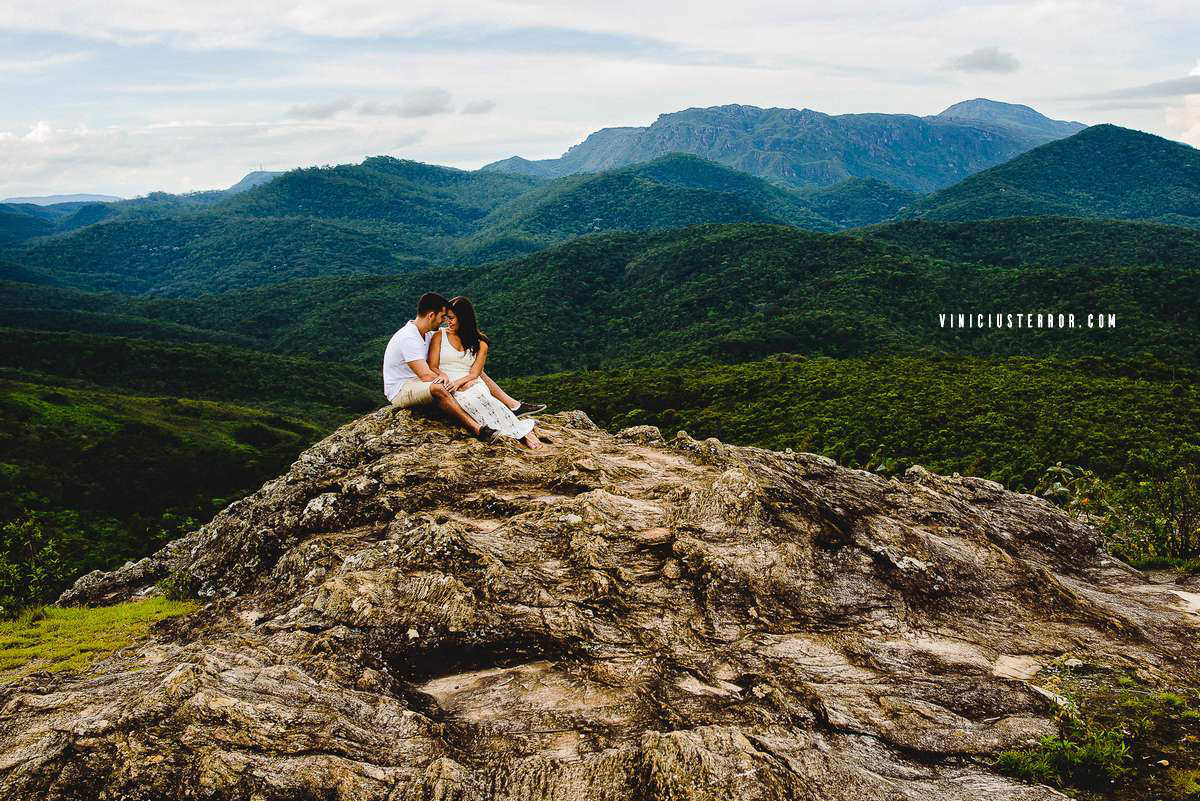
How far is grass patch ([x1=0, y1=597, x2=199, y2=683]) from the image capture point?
998 centimetres

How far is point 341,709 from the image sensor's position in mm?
7918

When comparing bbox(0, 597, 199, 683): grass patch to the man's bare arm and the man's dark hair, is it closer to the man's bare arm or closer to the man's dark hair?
the man's bare arm

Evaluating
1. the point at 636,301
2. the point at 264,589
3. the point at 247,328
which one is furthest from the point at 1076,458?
the point at 247,328

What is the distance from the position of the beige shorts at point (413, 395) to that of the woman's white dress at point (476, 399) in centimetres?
59

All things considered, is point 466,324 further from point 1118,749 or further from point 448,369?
point 1118,749

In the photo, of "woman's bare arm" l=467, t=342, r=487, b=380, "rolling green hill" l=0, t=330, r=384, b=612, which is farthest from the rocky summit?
"rolling green hill" l=0, t=330, r=384, b=612

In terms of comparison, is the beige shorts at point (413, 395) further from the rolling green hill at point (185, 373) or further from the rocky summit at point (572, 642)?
the rolling green hill at point (185, 373)

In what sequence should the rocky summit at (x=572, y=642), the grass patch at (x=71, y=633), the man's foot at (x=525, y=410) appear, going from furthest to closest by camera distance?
the man's foot at (x=525, y=410), the grass patch at (x=71, y=633), the rocky summit at (x=572, y=642)

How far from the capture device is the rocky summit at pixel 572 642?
7.09 m

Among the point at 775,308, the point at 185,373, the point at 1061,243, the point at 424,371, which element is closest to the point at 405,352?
the point at 424,371

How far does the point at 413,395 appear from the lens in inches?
587

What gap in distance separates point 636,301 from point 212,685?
170m

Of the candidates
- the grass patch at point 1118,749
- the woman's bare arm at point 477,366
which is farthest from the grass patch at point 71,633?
the grass patch at point 1118,749

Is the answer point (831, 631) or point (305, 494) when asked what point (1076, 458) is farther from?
point (305, 494)
